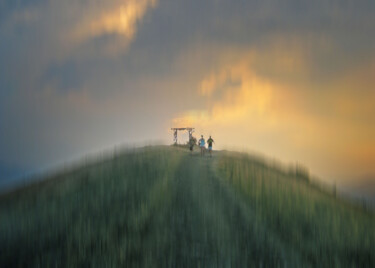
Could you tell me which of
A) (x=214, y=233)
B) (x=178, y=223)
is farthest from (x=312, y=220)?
(x=178, y=223)

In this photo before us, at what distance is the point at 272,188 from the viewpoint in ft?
76.2

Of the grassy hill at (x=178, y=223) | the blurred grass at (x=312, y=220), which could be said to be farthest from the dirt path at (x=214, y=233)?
the blurred grass at (x=312, y=220)

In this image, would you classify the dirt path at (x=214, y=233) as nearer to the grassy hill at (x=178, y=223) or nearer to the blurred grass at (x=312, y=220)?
the grassy hill at (x=178, y=223)

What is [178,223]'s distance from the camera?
16.6 meters

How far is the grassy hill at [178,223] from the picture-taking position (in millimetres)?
13773

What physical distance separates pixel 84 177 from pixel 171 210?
8.97 meters

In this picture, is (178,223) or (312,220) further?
(312,220)

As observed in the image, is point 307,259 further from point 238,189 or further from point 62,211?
point 62,211

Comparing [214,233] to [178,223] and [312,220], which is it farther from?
[312,220]

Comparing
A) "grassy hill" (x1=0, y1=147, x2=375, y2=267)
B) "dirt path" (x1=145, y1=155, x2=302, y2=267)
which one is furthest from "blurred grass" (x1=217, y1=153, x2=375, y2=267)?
"dirt path" (x1=145, y1=155, x2=302, y2=267)

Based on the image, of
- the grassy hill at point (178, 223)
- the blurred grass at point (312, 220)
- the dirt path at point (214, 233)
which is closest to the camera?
the dirt path at point (214, 233)

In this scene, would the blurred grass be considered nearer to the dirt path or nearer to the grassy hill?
→ the grassy hill

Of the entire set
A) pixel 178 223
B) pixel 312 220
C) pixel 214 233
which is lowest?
pixel 312 220

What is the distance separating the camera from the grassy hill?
45.2 ft
